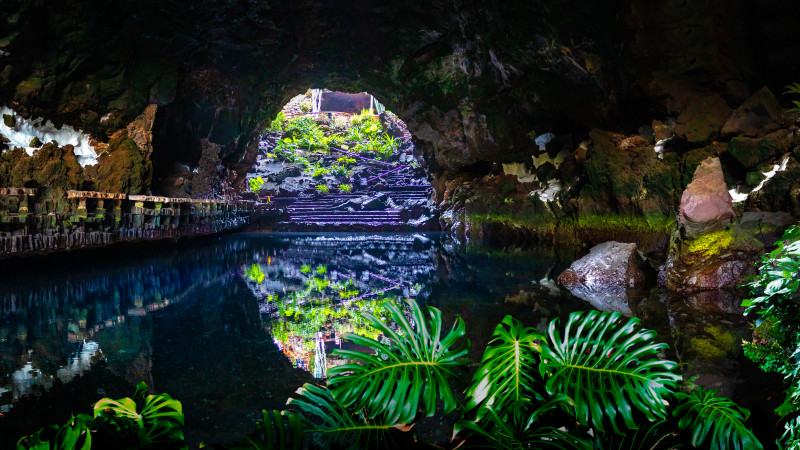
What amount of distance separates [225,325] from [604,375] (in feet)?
10.7

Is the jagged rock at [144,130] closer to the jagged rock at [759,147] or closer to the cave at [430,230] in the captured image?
the cave at [430,230]

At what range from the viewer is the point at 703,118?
7.72 metres

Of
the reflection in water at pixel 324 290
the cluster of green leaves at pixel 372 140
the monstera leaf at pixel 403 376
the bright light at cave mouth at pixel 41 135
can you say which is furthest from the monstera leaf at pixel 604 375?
the cluster of green leaves at pixel 372 140

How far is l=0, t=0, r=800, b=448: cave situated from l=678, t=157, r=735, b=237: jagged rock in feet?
0.09

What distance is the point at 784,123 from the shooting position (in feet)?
19.7

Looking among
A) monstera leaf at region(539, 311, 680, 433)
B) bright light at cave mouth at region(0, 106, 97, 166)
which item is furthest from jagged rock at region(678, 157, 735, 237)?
bright light at cave mouth at region(0, 106, 97, 166)

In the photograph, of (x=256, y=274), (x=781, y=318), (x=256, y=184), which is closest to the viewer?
(x=781, y=318)

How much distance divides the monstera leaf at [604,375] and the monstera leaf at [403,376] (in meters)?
0.25

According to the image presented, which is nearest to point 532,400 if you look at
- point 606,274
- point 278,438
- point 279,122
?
point 278,438

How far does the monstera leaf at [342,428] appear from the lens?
3.54ft

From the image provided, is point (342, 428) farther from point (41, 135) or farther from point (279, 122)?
point (279, 122)

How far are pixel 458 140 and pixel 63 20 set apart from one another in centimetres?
1125

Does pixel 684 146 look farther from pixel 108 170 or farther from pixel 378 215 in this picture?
pixel 378 215

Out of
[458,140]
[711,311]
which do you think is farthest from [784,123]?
[458,140]
